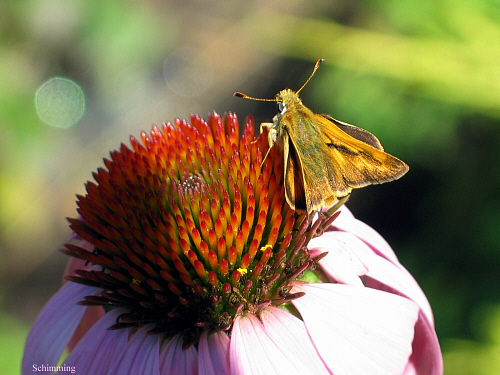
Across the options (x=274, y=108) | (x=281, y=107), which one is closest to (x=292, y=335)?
(x=281, y=107)

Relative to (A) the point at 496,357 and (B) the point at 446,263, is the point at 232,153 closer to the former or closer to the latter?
(A) the point at 496,357

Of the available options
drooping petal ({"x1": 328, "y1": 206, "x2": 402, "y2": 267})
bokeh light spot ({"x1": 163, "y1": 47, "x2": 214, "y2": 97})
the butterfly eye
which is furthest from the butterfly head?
bokeh light spot ({"x1": 163, "y1": 47, "x2": 214, "y2": 97})

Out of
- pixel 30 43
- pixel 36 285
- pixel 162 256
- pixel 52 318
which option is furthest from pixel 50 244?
pixel 162 256

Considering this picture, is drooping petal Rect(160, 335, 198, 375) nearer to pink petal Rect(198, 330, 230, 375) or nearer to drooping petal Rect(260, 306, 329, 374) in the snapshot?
pink petal Rect(198, 330, 230, 375)

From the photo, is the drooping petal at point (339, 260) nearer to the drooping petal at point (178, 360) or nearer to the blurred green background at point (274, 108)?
the drooping petal at point (178, 360)

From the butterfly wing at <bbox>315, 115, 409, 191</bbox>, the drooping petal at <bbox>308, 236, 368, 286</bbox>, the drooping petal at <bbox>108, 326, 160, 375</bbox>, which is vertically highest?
the butterfly wing at <bbox>315, 115, 409, 191</bbox>

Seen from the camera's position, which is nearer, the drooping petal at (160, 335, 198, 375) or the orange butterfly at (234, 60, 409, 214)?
the drooping petal at (160, 335, 198, 375)

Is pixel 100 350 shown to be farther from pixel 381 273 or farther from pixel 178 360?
pixel 381 273
